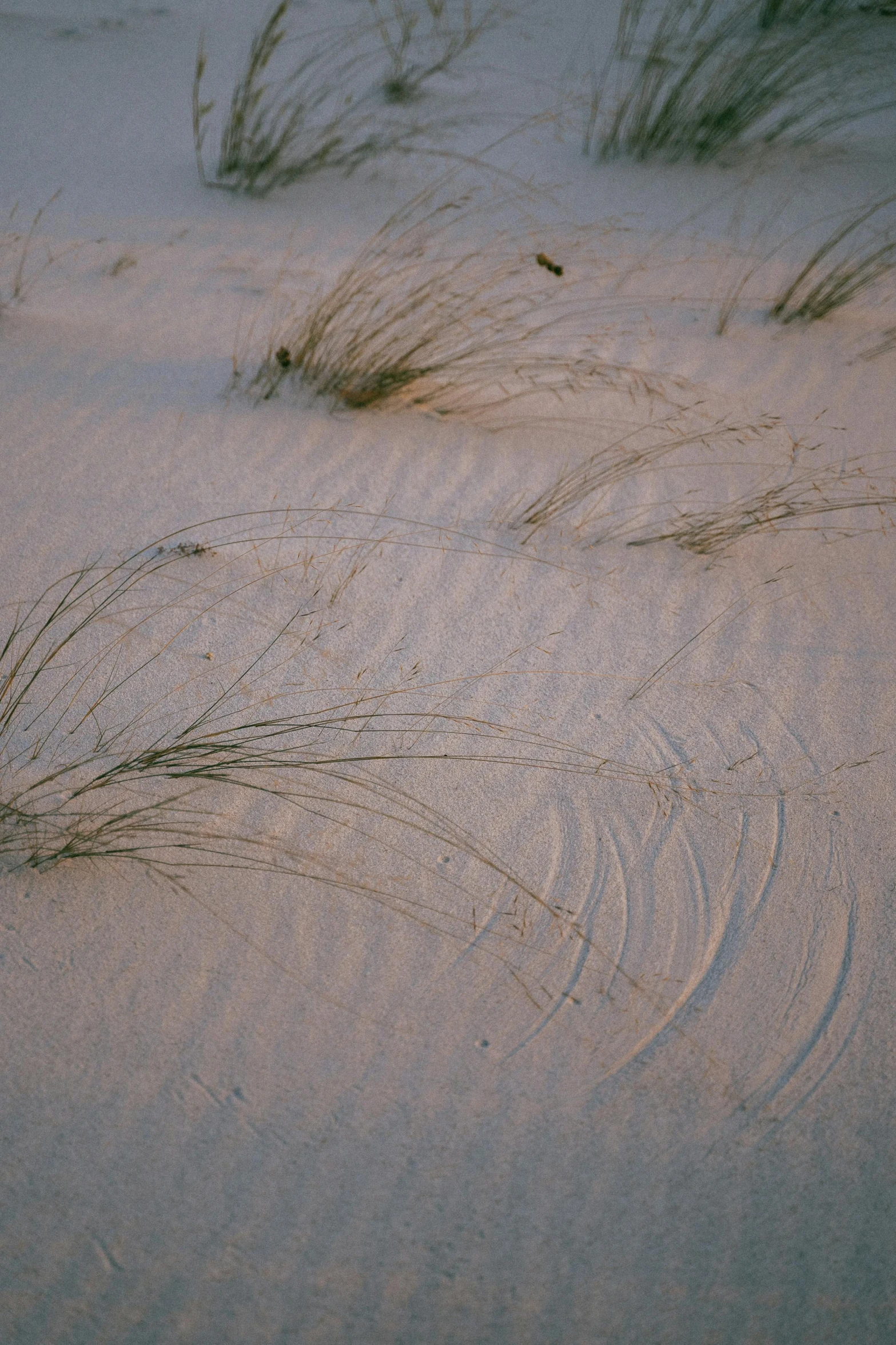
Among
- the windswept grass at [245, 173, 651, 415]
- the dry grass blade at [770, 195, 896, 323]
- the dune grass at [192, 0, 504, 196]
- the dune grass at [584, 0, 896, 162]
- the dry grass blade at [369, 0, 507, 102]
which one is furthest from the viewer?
the dry grass blade at [369, 0, 507, 102]

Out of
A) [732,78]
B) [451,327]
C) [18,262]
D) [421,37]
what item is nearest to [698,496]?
[451,327]

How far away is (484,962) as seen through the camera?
1.68 m

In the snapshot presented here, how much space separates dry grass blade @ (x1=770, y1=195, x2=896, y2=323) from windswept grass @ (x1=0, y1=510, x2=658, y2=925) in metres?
2.34

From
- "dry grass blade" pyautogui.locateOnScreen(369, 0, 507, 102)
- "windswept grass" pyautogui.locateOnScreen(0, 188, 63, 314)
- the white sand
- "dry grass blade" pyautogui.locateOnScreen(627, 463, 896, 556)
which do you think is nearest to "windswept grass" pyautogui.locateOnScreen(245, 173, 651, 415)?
the white sand

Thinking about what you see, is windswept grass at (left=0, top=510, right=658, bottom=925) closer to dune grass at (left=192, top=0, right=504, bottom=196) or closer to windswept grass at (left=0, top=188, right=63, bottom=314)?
windswept grass at (left=0, top=188, right=63, bottom=314)

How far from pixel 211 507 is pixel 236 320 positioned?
113cm

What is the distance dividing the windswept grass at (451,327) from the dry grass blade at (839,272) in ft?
2.70

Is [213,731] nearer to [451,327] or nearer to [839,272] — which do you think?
[451,327]

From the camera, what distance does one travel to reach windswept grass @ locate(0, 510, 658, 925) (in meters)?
1.79

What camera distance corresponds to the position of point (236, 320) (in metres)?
3.35

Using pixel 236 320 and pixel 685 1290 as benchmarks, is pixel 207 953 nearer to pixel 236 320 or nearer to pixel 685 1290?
pixel 685 1290

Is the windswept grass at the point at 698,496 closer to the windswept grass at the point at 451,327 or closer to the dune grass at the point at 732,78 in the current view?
the windswept grass at the point at 451,327

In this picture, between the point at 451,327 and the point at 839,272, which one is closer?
the point at 451,327

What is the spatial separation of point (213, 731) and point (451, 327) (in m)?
1.90
